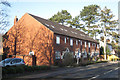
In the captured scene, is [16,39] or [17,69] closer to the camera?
[17,69]

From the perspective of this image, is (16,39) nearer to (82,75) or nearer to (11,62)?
(11,62)

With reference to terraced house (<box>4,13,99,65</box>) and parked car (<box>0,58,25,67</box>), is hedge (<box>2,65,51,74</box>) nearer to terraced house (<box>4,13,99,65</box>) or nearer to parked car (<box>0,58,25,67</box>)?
parked car (<box>0,58,25,67</box>)

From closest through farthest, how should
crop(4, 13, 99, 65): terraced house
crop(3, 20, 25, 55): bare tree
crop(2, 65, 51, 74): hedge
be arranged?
crop(2, 65, 51, 74): hedge
crop(4, 13, 99, 65): terraced house
crop(3, 20, 25, 55): bare tree

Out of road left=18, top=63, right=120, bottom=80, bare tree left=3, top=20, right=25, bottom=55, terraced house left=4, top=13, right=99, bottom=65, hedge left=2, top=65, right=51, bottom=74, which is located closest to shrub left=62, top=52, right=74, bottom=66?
terraced house left=4, top=13, right=99, bottom=65

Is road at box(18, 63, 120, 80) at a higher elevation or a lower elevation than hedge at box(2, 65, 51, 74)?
lower

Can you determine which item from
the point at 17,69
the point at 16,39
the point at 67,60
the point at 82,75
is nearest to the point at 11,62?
the point at 17,69

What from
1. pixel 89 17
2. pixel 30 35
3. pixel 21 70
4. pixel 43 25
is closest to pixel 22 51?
pixel 30 35

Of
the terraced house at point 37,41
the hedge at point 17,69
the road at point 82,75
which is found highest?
the terraced house at point 37,41

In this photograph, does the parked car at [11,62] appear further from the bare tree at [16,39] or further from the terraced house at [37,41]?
the bare tree at [16,39]

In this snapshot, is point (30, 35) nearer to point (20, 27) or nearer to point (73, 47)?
point (20, 27)

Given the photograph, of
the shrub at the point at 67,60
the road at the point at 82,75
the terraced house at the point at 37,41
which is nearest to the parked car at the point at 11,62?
the road at the point at 82,75

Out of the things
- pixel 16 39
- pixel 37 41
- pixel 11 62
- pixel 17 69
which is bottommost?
pixel 17 69

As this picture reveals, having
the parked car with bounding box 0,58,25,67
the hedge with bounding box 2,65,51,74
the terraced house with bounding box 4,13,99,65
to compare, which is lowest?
the hedge with bounding box 2,65,51,74

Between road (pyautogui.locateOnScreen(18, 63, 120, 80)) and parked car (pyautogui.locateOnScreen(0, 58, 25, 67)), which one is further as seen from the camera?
parked car (pyautogui.locateOnScreen(0, 58, 25, 67))
